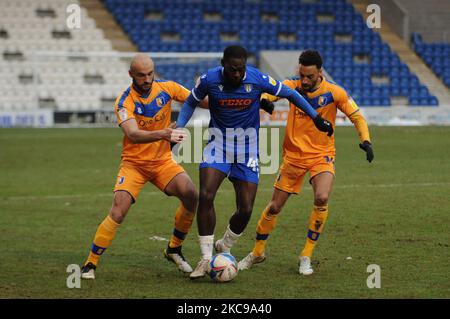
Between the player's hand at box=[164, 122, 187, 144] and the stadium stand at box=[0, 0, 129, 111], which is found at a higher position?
the stadium stand at box=[0, 0, 129, 111]

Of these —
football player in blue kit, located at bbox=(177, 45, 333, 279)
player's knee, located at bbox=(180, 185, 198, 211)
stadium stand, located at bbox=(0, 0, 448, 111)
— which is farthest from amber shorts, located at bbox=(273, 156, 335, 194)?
stadium stand, located at bbox=(0, 0, 448, 111)

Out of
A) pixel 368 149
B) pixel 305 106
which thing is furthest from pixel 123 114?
pixel 368 149

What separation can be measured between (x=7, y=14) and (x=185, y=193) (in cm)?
3640

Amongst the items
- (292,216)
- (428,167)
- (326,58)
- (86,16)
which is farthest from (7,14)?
(292,216)

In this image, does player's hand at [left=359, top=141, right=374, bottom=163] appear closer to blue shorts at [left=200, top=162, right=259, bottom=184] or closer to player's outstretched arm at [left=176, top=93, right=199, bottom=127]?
blue shorts at [left=200, top=162, right=259, bottom=184]

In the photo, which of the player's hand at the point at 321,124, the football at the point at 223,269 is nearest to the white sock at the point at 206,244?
the football at the point at 223,269

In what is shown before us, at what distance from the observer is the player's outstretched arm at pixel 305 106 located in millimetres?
9148

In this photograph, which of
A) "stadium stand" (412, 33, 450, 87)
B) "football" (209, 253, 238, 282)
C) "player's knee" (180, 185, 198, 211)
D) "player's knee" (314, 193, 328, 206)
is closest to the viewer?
"football" (209, 253, 238, 282)

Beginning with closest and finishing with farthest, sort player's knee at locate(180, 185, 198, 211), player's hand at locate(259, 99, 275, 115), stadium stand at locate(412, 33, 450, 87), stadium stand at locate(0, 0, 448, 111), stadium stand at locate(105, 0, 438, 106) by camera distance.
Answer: player's hand at locate(259, 99, 275, 115)
player's knee at locate(180, 185, 198, 211)
stadium stand at locate(0, 0, 448, 111)
stadium stand at locate(105, 0, 438, 106)
stadium stand at locate(412, 33, 450, 87)

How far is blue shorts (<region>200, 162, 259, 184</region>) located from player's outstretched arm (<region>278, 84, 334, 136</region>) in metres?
0.78

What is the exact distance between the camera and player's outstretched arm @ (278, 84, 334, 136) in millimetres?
9148

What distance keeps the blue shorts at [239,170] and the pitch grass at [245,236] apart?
988 mm

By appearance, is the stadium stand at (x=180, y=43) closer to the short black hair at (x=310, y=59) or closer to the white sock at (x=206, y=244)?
the short black hair at (x=310, y=59)
